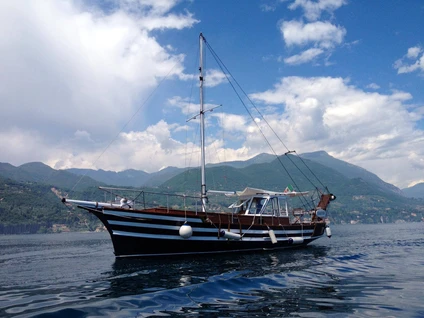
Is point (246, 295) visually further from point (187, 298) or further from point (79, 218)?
point (79, 218)

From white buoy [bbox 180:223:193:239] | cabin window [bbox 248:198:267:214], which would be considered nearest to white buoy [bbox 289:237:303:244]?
cabin window [bbox 248:198:267:214]

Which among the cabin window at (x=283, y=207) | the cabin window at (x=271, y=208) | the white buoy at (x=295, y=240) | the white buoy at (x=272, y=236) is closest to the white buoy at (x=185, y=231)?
the white buoy at (x=272, y=236)

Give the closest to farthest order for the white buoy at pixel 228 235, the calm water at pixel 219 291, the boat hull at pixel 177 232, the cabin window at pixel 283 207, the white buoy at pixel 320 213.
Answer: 1. the calm water at pixel 219 291
2. the boat hull at pixel 177 232
3. the white buoy at pixel 228 235
4. the cabin window at pixel 283 207
5. the white buoy at pixel 320 213

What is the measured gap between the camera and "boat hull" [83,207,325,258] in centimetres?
2102

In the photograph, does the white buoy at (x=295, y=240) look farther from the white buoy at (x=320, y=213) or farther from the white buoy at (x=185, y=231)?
the white buoy at (x=185, y=231)

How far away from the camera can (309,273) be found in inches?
627

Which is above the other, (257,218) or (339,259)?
(257,218)

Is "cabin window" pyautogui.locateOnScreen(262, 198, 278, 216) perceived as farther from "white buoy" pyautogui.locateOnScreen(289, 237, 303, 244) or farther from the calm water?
the calm water

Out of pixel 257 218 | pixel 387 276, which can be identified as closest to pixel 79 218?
pixel 257 218

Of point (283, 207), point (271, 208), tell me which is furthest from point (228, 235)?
point (283, 207)

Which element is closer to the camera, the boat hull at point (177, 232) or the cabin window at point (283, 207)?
the boat hull at point (177, 232)

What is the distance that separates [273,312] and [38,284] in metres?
10.9

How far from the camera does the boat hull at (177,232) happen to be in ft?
68.9

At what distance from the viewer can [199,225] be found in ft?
75.4
